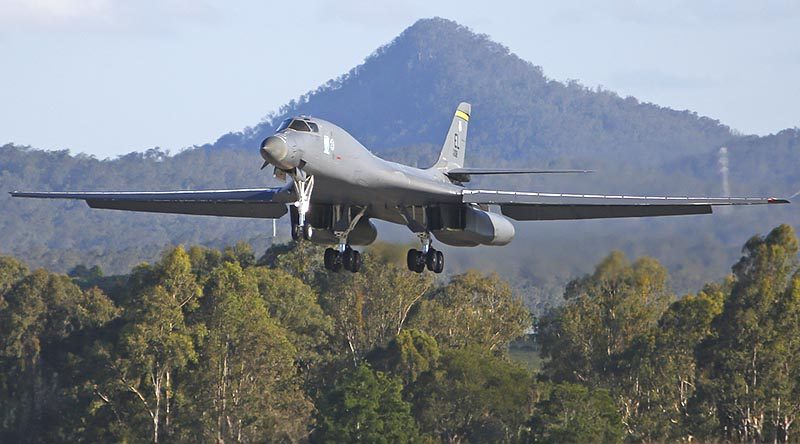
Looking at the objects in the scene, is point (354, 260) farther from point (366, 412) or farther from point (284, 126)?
point (366, 412)

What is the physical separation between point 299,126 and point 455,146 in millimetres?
13265

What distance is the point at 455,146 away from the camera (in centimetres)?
4328

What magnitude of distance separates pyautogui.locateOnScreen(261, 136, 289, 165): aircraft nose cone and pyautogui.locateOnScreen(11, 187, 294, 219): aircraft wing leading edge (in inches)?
195

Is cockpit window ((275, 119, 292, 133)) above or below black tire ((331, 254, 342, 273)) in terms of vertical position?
above

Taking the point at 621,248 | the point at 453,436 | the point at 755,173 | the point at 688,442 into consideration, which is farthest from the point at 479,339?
the point at 621,248

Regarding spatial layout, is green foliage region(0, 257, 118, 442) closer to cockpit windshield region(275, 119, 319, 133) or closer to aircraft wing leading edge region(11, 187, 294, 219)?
aircraft wing leading edge region(11, 187, 294, 219)

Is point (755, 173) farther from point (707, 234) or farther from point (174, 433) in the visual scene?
point (174, 433)

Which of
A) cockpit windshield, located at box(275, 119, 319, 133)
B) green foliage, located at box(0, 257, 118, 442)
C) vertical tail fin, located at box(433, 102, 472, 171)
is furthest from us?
green foliage, located at box(0, 257, 118, 442)

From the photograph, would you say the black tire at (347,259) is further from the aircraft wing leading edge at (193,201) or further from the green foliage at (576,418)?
the green foliage at (576,418)

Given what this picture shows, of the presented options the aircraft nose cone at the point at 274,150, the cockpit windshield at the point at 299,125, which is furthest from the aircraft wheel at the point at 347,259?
the aircraft nose cone at the point at 274,150

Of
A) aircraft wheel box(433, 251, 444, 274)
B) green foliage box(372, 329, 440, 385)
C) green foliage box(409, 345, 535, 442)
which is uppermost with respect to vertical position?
aircraft wheel box(433, 251, 444, 274)

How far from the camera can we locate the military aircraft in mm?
30656

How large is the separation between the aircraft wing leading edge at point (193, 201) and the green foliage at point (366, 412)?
33.7 m

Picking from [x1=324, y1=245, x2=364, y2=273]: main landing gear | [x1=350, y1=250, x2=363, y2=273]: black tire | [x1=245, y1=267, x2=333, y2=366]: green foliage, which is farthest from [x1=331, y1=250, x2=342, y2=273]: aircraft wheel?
[x1=245, y1=267, x2=333, y2=366]: green foliage
